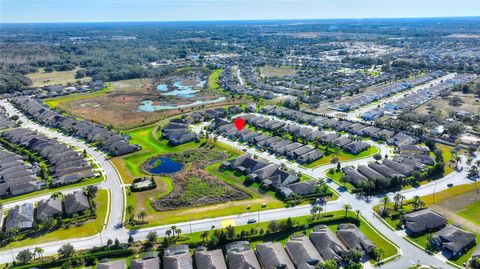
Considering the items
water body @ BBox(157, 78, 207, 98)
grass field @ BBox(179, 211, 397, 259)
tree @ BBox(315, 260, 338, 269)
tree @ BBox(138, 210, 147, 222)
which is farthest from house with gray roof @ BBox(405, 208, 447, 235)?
water body @ BBox(157, 78, 207, 98)

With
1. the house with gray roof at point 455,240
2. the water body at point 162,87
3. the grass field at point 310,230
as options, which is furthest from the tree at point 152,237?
the water body at point 162,87

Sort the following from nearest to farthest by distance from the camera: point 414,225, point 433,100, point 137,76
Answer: point 414,225 → point 433,100 → point 137,76

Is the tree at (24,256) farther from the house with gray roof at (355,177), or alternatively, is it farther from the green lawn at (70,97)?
the green lawn at (70,97)

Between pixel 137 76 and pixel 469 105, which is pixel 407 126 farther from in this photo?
pixel 137 76

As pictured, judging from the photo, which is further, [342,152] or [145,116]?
[145,116]

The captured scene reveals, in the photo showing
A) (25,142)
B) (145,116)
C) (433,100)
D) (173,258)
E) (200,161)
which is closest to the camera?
(173,258)

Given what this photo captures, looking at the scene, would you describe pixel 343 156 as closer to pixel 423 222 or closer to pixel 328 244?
pixel 423 222

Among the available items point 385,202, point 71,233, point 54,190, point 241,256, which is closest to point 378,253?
point 385,202

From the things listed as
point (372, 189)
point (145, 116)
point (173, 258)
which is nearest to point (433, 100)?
point (372, 189)

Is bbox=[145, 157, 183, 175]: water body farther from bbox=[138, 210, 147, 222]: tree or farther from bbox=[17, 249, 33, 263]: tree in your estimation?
bbox=[17, 249, 33, 263]: tree
